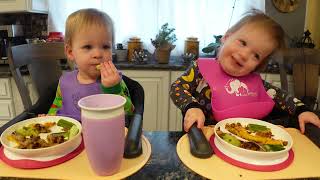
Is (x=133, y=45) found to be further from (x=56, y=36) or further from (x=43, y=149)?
(x=43, y=149)

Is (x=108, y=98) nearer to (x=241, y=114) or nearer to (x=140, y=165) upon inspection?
(x=140, y=165)

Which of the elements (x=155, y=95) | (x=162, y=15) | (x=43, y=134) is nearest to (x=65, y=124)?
(x=43, y=134)

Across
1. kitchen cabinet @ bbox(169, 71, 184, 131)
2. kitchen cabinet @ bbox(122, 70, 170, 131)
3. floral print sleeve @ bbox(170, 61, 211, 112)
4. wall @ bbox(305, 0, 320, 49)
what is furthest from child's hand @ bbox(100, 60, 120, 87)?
wall @ bbox(305, 0, 320, 49)

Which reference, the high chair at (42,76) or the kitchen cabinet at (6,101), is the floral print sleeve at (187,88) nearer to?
the high chair at (42,76)

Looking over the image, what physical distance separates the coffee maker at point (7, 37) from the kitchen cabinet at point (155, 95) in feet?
2.90

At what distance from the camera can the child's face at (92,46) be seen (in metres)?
0.98

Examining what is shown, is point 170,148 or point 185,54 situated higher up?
point 185,54

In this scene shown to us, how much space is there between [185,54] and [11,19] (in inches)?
59.0

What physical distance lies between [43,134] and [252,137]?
1.75ft

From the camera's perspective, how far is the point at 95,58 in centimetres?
99

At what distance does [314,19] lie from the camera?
2090mm

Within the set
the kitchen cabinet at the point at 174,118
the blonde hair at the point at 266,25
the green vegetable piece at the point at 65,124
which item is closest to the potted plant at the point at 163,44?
the kitchen cabinet at the point at 174,118

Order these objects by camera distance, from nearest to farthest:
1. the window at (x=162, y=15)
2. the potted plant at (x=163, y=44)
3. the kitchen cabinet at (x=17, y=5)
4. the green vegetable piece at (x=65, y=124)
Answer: the green vegetable piece at (x=65, y=124)
the kitchen cabinet at (x=17, y=5)
the potted plant at (x=163, y=44)
the window at (x=162, y=15)

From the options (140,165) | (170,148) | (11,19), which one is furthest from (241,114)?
(11,19)
